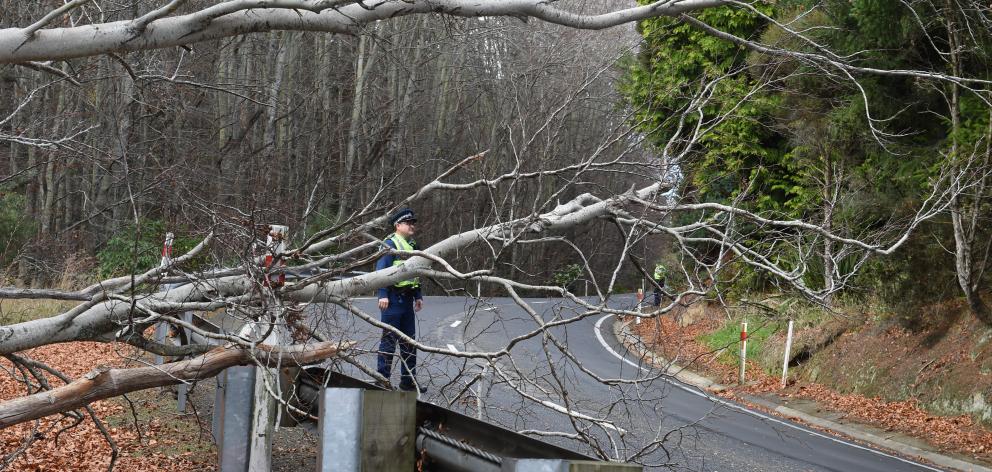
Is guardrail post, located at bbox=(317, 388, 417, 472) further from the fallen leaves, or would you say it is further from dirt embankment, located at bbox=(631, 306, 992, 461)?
dirt embankment, located at bbox=(631, 306, 992, 461)

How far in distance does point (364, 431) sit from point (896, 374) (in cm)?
1296

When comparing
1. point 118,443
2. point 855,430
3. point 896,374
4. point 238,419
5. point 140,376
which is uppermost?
point 140,376

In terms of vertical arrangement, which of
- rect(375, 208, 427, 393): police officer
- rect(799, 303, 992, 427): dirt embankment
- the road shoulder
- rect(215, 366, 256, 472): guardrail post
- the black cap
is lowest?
the road shoulder

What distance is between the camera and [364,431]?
4094 millimetres

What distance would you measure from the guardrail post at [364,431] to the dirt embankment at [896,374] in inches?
315

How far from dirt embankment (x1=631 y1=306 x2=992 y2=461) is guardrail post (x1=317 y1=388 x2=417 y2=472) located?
315 inches

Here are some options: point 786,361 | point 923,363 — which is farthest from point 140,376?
point 786,361

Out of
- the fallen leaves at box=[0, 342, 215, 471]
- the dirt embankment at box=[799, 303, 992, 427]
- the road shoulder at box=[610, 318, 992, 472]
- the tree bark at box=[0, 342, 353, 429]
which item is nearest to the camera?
the tree bark at box=[0, 342, 353, 429]

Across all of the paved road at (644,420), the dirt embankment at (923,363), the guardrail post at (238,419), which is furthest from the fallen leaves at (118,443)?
the dirt embankment at (923,363)

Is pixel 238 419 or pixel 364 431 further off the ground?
pixel 364 431

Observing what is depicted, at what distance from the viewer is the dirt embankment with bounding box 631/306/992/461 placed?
511 inches

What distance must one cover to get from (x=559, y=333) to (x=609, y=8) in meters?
14.9

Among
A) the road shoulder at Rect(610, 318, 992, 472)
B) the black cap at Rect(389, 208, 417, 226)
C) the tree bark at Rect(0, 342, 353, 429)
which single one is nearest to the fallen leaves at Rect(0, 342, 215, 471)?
the tree bark at Rect(0, 342, 353, 429)

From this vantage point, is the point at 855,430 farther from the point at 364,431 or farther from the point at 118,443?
the point at 364,431
